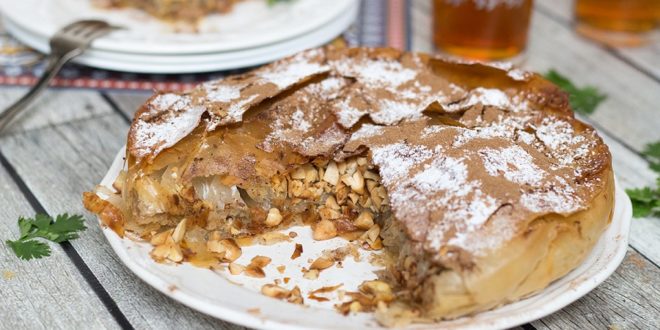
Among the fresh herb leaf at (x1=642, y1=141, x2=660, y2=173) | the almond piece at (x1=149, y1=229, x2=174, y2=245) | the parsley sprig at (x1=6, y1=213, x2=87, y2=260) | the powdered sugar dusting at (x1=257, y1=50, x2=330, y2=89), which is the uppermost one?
the powdered sugar dusting at (x1=257, y1=50, x2=330, y2=89)

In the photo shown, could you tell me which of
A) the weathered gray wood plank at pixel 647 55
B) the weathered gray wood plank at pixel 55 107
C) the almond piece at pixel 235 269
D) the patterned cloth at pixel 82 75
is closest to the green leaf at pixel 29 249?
the almond piece at pixel 235 269

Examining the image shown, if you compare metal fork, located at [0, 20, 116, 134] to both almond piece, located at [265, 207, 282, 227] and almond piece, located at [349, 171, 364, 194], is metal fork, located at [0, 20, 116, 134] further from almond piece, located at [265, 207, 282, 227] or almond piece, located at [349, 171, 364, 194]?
almond piece, located at [349, 171, 364, 194]

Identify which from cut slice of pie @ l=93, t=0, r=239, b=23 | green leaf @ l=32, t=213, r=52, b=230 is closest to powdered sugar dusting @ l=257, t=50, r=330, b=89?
green leaf @ l=32, t=213, r=52, b=230

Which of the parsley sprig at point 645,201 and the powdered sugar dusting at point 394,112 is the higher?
the powdered sugar dusting at point 394,112

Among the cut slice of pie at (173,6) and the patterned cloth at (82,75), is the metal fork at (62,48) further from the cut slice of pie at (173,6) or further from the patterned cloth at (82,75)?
the cut slice of pie at (173,6)

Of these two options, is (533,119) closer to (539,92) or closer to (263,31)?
(539,92)

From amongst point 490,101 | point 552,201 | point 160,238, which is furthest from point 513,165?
point 160,238
